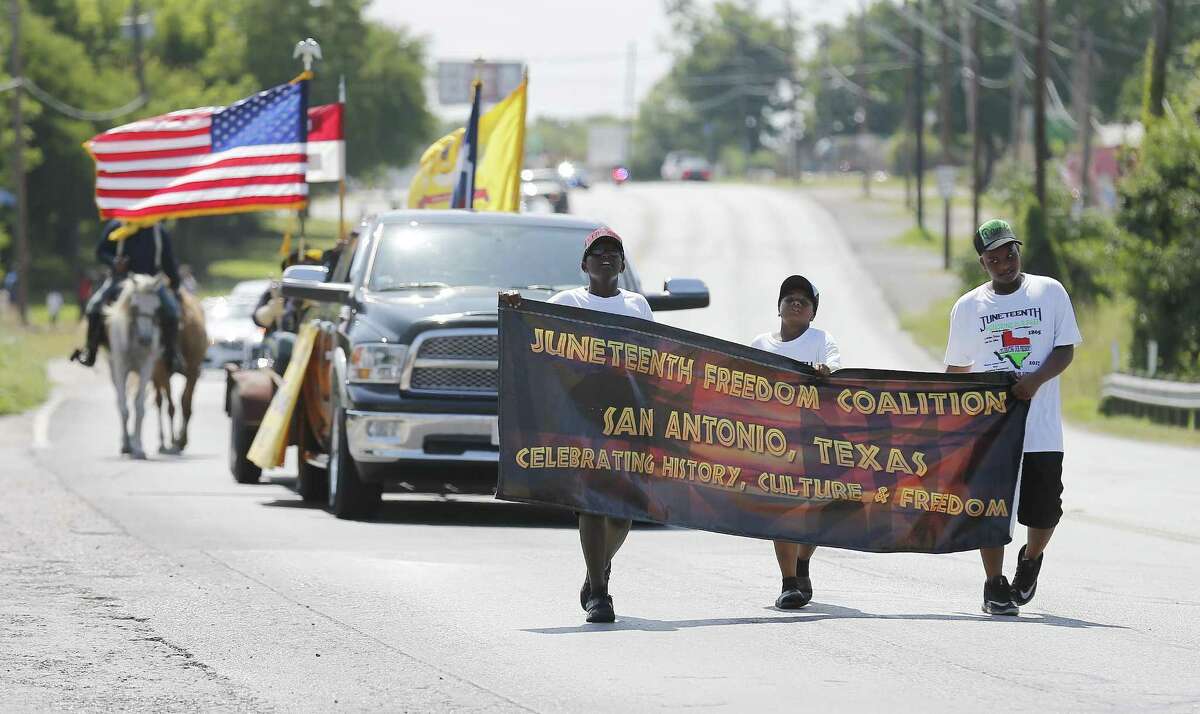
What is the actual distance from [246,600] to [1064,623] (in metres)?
3.93

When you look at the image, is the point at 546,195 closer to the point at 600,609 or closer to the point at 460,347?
the point at 460,347

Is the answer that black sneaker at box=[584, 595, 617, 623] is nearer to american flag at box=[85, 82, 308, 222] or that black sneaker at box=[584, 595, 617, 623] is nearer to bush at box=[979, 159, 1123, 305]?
american flag at box=[85, 82, 308, 222]

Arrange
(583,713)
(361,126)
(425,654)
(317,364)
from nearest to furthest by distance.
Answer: (583,713), (425,654), (317,364), (361,126)

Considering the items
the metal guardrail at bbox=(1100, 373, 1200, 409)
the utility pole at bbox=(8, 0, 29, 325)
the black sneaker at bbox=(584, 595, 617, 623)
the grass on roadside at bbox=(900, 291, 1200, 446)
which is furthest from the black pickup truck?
the utility pole at bbox=(8, 0, 29, 325)

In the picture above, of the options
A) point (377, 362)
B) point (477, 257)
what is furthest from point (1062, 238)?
point (377, 362)

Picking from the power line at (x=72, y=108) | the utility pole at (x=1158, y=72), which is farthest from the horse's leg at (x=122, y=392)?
the power line at (x=72, y=108)

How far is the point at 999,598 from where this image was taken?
1004 cm

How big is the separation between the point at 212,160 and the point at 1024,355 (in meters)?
12.1

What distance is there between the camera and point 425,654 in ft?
28.8

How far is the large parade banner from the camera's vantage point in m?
10.0

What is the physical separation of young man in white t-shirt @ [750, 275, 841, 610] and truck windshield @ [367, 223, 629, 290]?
489cm

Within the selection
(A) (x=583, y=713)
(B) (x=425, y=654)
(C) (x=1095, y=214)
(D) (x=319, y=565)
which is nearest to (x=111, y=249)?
(D) (x=319, y=565)

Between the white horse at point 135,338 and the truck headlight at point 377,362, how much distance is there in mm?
7214

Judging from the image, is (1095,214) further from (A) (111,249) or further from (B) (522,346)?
(B) (522,346)
